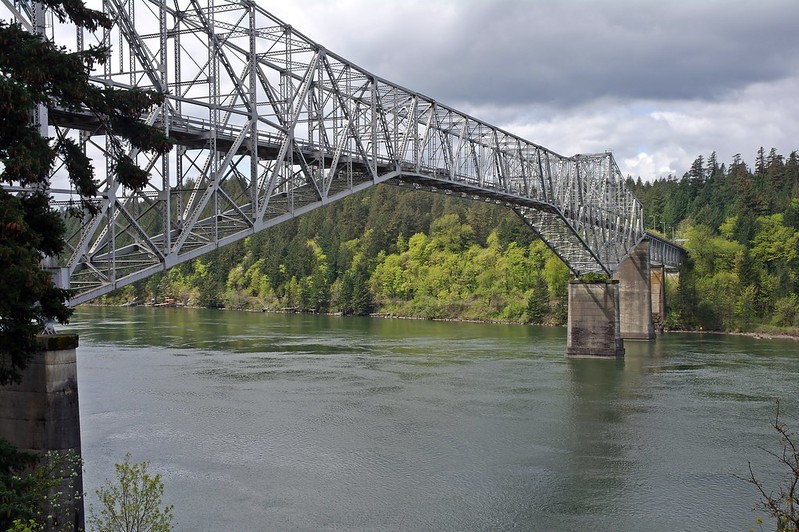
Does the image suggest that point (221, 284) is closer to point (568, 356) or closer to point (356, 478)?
point (568, 356)

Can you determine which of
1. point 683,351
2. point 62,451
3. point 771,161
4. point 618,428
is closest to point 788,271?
point 683,351

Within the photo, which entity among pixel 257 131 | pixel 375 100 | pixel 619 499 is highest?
pixel 375 100

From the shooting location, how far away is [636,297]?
71.6 metres

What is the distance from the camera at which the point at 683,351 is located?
58469mm

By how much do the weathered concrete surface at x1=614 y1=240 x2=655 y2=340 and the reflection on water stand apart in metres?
15.5

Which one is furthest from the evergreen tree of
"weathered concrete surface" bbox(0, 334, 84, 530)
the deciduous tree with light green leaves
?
the deciduous tree with light green leaves

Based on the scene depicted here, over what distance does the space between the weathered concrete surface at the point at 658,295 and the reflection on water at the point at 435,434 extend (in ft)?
82.6

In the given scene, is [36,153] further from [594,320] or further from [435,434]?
[594,320]

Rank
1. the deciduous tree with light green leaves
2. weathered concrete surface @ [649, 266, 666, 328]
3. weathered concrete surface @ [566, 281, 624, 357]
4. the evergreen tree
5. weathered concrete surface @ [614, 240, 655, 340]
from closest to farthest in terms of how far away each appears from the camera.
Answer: the evergreen tree → the deciduous tree with light green leaves → weathered concrete surface @ [566, 281, 624, 357] → weathered concrete surface @ [614, 240, 655, 340] → weathered concrete surface @ [649, 266, 666, 328]

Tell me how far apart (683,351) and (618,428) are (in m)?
30.2

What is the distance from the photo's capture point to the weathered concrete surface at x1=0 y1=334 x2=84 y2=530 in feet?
51.1

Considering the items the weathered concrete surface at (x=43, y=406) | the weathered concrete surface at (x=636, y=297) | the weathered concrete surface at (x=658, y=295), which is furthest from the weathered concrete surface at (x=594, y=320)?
the weathered concrete surface at (x=43, y=406)

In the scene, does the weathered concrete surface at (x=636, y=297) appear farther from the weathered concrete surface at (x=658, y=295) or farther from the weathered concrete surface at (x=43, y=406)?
the weathered concrete surface at (x=43, y=406)

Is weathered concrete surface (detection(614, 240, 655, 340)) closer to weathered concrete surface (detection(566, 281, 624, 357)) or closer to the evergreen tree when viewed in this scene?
weathered concrete surface (detection(566, 281, 624, 357))
